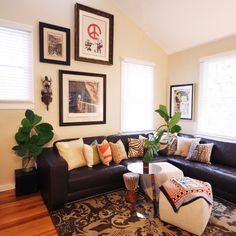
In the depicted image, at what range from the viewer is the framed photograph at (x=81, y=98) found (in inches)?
132

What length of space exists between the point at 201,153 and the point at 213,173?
1.67ft

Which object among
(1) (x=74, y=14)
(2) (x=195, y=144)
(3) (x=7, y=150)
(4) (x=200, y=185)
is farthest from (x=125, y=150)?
(1) (x=74, y=14)

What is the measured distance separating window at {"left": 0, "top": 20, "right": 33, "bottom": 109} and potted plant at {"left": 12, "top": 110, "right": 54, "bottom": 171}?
1.13 ft

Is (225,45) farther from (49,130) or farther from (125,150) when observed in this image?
(49,130)

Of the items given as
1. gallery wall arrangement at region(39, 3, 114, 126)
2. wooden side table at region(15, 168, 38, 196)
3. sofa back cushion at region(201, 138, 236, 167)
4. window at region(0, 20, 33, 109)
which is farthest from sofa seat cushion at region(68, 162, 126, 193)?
sofa back cushion at region(201, 138, 236, 167)

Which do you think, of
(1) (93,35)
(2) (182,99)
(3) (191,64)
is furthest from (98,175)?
(3) (191,64)

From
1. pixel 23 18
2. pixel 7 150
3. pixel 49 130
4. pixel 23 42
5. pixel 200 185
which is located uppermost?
pixel 23 18

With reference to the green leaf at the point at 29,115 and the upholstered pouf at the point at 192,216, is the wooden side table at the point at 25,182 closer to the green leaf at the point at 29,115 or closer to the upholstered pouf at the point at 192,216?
the green leaf at the point at 29,115

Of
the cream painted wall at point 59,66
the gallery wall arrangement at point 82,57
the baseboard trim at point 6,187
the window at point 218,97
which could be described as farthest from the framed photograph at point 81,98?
the window at point 218,97

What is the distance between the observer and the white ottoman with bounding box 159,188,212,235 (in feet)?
6.50

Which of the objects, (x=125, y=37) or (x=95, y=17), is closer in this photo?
(x=95, y=17)

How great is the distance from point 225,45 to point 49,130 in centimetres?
351

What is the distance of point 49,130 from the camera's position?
2.98m

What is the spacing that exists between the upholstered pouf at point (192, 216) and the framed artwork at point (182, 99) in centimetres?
247
